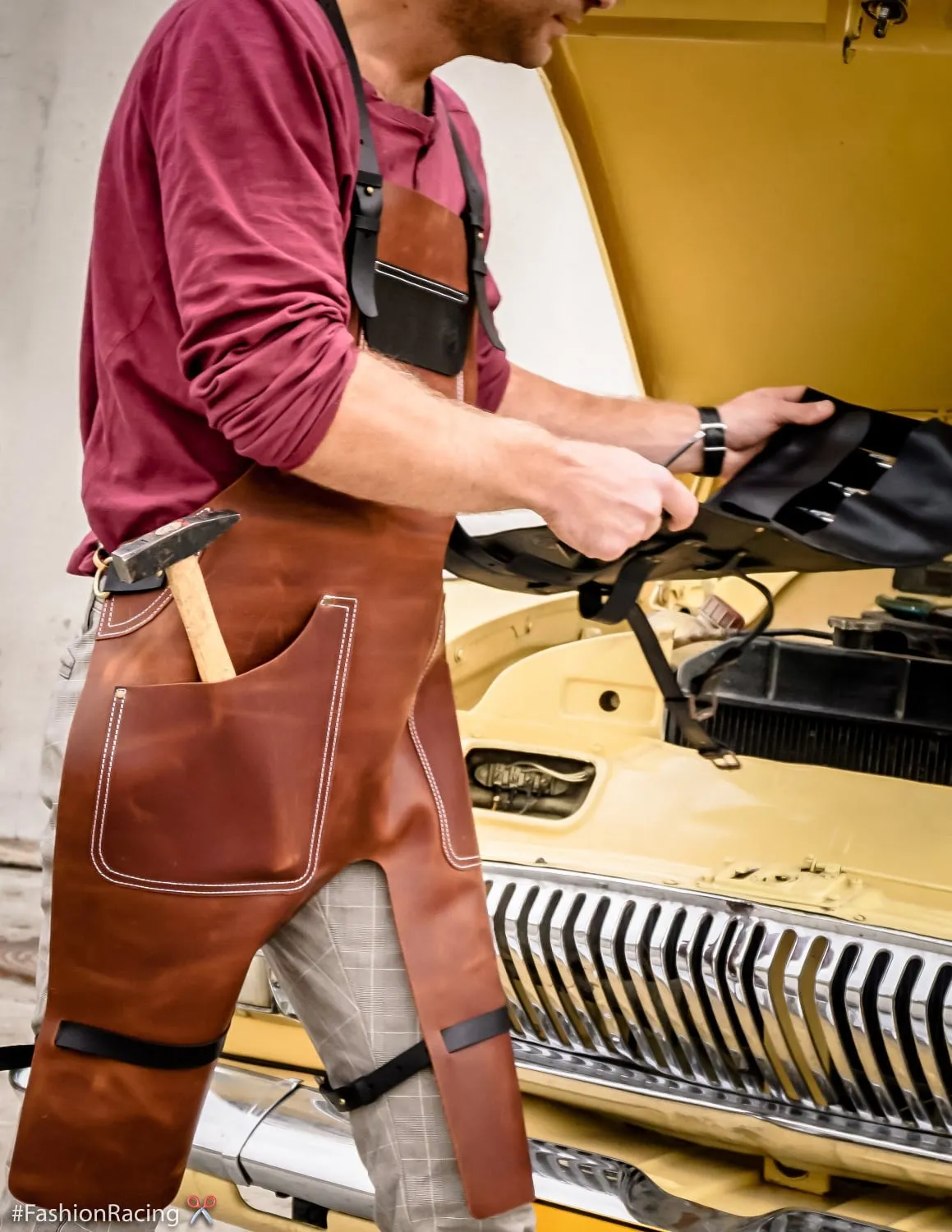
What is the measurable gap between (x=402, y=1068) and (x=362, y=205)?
775 mm

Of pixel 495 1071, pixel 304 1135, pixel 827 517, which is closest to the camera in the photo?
pixel 495 1071

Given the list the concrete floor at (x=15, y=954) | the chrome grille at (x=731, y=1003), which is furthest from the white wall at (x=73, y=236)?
the chrome grille at (x=731, y=1003)

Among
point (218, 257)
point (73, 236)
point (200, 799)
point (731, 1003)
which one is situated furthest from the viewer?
point (73, 236)

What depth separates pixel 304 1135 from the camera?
1604 millimetres

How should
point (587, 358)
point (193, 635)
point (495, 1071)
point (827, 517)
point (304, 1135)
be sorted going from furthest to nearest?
1. point (587, 358)
2. point (304, 1135)
3. point (827, 517)
4. point (495, 1071)
5. point (193, 635)

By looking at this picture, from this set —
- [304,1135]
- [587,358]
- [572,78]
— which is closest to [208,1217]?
[304,1135]

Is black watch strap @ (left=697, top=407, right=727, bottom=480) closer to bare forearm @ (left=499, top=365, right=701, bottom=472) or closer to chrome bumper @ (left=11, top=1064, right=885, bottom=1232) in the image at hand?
bare forearm @ (left=499, top=365, right=701, bottom=472)

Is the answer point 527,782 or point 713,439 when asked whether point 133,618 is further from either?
point 527,782

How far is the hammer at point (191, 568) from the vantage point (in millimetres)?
Answer: 1058

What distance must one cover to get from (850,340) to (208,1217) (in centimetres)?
154

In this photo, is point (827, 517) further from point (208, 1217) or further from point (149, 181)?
point (208, 1217)

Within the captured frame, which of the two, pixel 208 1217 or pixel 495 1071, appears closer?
pixel 495 1071

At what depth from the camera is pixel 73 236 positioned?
4.36 meters

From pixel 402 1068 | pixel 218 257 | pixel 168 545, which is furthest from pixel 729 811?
pixel 218 257
